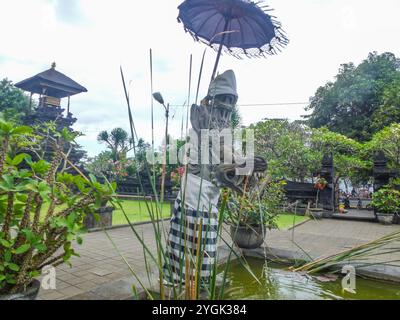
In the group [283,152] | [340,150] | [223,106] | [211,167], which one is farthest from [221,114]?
[340,150]

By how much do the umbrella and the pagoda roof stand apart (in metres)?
15.1

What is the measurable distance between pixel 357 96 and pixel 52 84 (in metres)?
20.1

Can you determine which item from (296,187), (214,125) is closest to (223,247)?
(214,125)

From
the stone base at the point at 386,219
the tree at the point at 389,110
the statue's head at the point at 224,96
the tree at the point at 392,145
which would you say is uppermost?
the tree at the point at 389,110

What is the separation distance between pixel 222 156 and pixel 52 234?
1314 millimetres

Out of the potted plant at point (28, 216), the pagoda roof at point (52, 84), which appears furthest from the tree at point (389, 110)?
the potted plant at point (28, 216)

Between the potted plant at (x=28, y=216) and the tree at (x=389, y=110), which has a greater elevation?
the tree at (x=389, y=110)

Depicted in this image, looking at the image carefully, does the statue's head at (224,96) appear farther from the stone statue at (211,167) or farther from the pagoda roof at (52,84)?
the pagoda roof at (52,84)

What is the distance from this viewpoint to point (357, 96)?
63.6 feet

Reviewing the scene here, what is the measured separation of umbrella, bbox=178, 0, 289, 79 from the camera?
242 cm

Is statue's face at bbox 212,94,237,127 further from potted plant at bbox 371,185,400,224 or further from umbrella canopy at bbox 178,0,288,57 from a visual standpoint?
potted plant at bbox 371,185,400,224

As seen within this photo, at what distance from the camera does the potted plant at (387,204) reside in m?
8.39

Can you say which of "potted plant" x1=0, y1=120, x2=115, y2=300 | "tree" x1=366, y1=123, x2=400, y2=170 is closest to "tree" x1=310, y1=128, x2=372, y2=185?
"tree" x1=366, y1=123, x2=400, y2=170
